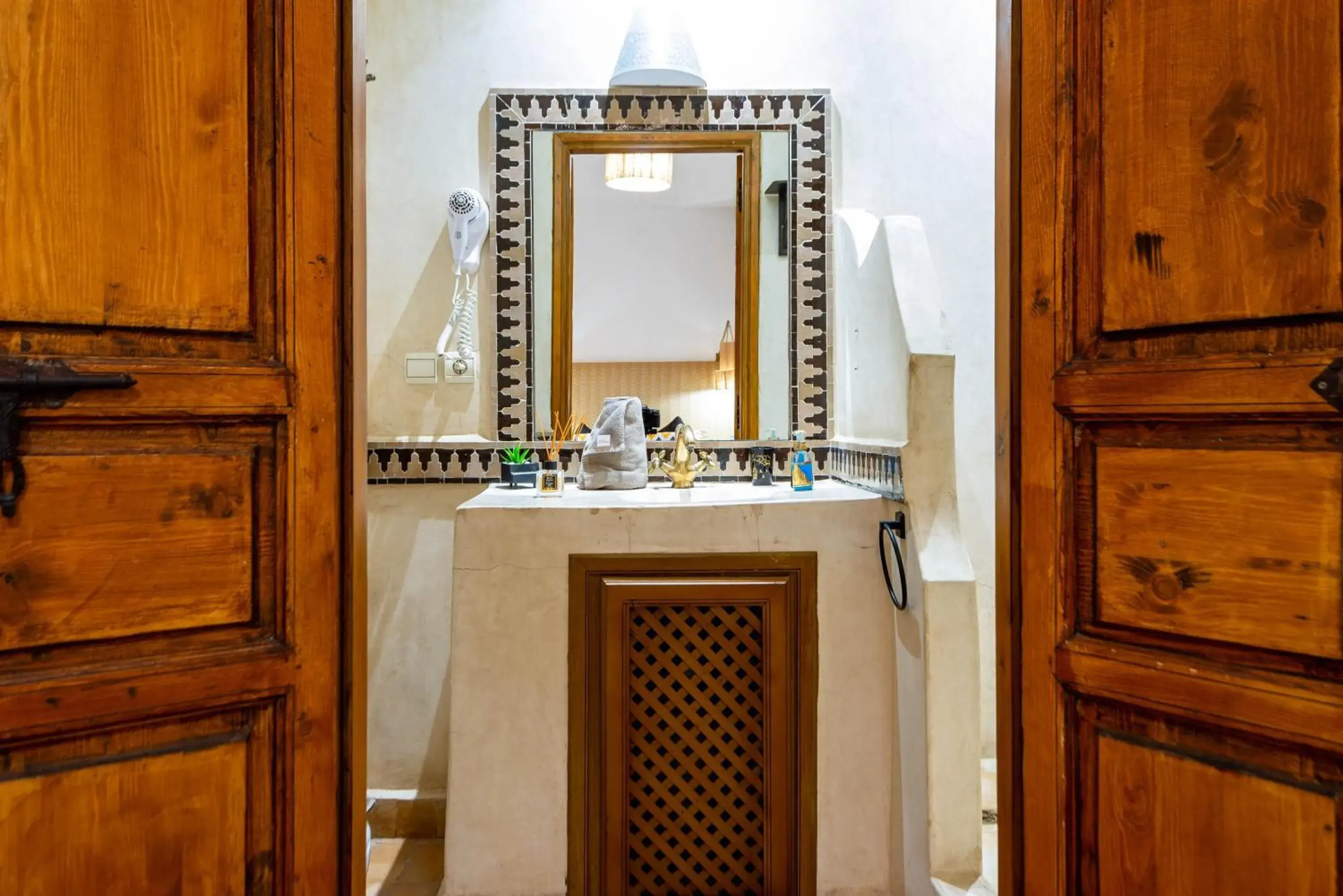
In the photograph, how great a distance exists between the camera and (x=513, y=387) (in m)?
2.23

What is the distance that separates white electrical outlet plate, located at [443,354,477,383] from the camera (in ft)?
7.22

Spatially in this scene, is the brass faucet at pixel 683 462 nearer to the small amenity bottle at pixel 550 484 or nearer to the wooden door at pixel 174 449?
the small amenity bottle at pixel 550 484

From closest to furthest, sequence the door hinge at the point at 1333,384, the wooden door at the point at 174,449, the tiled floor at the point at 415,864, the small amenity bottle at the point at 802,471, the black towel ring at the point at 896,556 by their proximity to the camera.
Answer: the door hinge at the point at 1333,384 < the wooden door at the point at 174,449 < the black towel ring at the point at 896,556 < the tiled floor at the point at 415,864 < the small amenity bottle at the point at 802,471

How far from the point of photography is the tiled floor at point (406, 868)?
1.89 m

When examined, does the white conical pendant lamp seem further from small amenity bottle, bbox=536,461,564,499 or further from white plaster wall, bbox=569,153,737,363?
small amenity bottle, bbox=536,461,564,499

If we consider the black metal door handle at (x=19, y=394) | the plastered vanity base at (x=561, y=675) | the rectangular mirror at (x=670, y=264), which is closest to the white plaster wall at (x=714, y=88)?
the rectangular mirror at (x=670, y=264)

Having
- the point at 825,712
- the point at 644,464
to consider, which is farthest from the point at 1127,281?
the point at 644,464

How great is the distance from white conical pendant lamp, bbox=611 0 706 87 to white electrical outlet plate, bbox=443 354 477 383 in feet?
2.99

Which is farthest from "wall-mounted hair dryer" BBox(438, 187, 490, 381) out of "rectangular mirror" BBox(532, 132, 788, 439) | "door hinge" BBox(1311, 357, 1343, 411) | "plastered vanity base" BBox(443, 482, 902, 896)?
"door hinge" BBox(1311, 357, 1343, 411)

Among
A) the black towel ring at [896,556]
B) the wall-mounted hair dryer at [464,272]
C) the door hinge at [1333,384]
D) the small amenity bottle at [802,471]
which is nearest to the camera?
the door hinge at [1333,384]

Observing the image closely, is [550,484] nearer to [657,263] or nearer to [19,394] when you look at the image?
[657,263]

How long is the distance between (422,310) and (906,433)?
4.65 ft

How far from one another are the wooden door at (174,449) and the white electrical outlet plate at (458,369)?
120 cm

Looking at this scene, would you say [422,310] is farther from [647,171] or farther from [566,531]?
[566,531]
